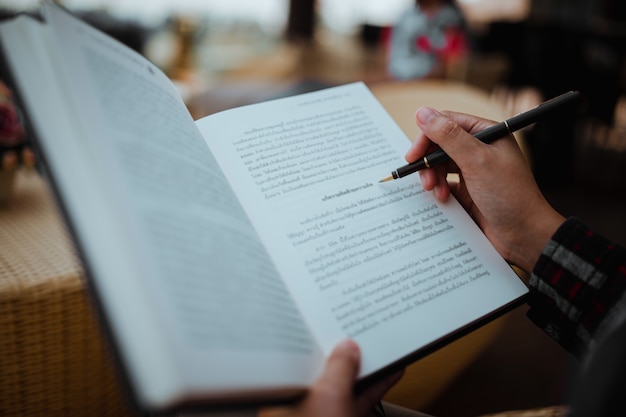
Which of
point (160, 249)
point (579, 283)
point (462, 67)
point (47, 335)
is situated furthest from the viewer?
point (462, 67)

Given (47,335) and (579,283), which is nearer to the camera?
(579,283)

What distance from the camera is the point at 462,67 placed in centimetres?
343

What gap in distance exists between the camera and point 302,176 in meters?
0.53

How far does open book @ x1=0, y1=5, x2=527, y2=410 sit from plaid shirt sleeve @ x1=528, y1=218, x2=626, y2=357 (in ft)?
0.11

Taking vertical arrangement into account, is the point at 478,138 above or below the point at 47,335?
above

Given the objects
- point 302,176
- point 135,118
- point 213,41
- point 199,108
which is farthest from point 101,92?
point 213,41

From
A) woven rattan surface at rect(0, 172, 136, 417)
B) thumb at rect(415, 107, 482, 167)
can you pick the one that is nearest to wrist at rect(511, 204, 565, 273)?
thumb at rect(415, 107, 482, 167)

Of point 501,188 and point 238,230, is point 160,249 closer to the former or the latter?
point 238,230

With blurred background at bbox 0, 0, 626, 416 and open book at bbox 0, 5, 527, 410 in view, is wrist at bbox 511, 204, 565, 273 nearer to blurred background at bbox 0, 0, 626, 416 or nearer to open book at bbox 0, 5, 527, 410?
open book at bbox 0, 5, 527, 410

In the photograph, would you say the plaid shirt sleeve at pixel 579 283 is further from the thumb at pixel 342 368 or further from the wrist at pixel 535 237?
the thumb at pixel 342 368

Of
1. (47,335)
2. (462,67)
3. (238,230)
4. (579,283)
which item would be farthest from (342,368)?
(462,67)

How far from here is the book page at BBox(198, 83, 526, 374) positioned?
45 centimetres

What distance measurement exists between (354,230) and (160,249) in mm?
209

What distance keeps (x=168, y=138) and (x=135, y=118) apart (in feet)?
0.11
